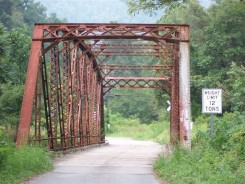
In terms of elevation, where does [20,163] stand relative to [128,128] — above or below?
above

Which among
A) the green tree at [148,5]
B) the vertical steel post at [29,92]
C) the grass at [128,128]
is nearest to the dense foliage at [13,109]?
the vertical steel post at [29,92]

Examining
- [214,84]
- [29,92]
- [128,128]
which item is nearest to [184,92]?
[29,92]

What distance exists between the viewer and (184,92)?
17578mm

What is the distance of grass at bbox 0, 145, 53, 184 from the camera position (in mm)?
11102

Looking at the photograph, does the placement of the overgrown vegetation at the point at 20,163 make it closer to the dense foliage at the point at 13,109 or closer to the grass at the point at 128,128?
the dense foliage at the point at 13,109

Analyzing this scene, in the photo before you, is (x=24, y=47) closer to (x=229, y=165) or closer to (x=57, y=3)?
(x=229, y=165)

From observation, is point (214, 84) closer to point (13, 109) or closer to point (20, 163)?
point (13, 109)

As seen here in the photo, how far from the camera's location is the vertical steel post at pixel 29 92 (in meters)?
16.0

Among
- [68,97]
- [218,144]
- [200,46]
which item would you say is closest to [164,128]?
[200,46]

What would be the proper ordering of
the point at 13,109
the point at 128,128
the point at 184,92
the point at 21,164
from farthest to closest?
the point at 128,128, the point at 13,109, the point at 184,92, the point at 21,164

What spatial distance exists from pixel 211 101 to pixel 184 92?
4.00 metres

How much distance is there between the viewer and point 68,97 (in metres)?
20.5

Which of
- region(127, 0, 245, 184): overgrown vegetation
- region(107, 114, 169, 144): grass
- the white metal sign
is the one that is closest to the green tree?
region(127, 0, 245, 184): overgrown vegetation

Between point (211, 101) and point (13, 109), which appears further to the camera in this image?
point (13, 109)
